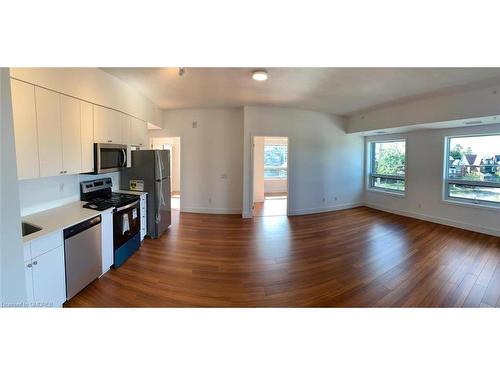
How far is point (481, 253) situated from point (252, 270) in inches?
137

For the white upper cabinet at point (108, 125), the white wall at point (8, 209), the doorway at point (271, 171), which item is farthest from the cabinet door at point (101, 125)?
the doorway at point (271, 171)

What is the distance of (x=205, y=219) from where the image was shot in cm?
485

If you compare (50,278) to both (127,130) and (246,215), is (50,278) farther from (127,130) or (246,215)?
(246,215)

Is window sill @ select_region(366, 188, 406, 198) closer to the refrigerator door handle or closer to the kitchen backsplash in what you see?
the refrigerator door handle

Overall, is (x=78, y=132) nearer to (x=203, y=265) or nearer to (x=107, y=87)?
(x=107, y=87)

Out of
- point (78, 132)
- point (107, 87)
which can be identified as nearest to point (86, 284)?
point (78, 132)

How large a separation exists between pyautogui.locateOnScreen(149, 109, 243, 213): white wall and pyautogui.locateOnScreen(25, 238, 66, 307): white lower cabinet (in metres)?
3.51

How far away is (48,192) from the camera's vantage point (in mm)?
2416

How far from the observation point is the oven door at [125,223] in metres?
2.69

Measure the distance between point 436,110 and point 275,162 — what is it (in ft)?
17.5

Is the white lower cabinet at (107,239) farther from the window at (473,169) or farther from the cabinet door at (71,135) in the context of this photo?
the window at (473,169)

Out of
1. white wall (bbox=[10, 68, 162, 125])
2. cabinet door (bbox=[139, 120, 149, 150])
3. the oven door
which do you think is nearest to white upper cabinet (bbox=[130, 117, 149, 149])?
cabinet door (bbox=[139, 120, 149, 150])

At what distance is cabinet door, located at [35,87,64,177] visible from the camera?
1957mm

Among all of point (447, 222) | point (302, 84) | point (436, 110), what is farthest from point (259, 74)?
point (447, 222)
